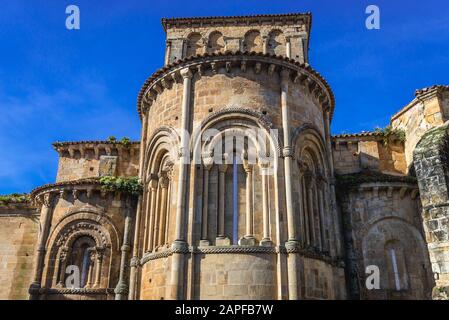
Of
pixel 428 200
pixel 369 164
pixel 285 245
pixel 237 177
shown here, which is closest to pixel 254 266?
pixel 285 245

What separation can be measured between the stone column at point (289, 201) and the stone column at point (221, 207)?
1725 millimetres

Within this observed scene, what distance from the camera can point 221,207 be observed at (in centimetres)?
1255

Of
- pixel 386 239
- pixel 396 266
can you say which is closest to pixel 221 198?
pixel 386 239

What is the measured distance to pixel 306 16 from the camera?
2038cm

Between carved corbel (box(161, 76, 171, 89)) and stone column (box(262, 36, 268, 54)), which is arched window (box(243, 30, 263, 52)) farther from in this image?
carved corbel (box(161, 76, 171, 89))

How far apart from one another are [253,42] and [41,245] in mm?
12582

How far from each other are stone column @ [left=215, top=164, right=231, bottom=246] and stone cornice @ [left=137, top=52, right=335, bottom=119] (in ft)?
10.8

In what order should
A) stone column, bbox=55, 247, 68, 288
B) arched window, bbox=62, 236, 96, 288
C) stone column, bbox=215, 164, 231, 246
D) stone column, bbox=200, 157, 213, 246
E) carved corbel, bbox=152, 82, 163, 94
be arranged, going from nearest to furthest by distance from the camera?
stone column, bbox=215, 164, 231, 246 → stone column, bbox=200, 157, 213, 246 → carved corbel, bbox=152, 82, 163, 94 → stone column, bbox=55, 247, 68, 288 → arched window, bbox=62, 236, 96, 288

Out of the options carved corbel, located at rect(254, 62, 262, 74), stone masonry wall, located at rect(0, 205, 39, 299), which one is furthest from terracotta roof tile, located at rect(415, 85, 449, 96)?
stone masonry wall, located at rect(0, 205, 39, 299)

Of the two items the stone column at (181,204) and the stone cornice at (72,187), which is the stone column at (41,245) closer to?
the stone cornice at (72,187)

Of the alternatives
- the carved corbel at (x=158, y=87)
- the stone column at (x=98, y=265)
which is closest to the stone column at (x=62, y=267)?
the stone column at (x=98, y=265)

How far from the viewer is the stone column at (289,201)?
11445 millimetres

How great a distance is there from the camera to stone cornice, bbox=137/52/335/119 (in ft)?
45.4

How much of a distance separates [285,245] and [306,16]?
12645 millimetres
